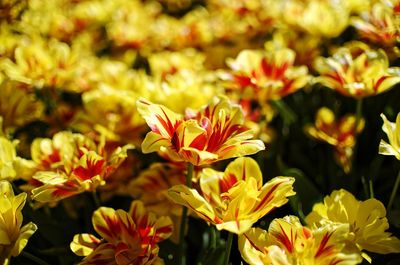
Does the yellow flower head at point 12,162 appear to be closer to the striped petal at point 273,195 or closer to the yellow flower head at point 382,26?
the striped petal at point 273,195

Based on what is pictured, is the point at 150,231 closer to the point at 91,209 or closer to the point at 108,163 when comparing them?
the point at 108,163

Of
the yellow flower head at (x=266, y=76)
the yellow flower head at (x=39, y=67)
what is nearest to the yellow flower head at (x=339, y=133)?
the yellow flower head at (x=266, y=76)

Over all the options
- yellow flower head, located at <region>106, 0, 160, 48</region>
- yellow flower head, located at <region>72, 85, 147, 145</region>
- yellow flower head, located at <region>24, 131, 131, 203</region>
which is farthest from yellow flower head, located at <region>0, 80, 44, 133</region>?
yellow flower head, located at <region>106, 0, 160, 48</region>

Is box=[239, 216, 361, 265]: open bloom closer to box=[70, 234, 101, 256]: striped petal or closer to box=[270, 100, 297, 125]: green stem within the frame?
box=[70, 234, 101, 256]: striped petal

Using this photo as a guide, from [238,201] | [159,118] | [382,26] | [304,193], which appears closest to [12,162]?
[159,118]

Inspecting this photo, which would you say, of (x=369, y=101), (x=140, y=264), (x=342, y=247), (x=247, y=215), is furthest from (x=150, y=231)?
(x=369, y=101)

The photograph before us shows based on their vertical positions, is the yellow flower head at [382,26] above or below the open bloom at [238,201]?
above
